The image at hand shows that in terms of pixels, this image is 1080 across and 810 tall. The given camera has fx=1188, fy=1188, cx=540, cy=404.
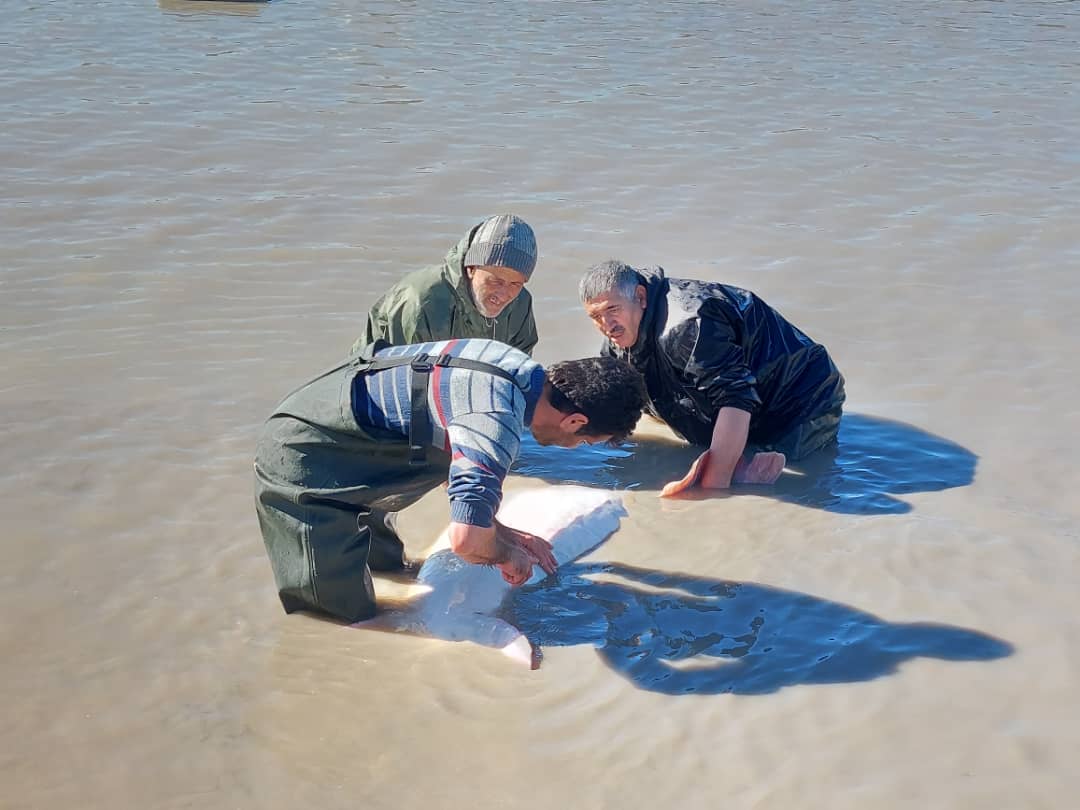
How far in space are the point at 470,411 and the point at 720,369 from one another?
1.57 meters

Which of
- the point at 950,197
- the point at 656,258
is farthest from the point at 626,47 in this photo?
the point at 656,258

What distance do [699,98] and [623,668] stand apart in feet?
26.2

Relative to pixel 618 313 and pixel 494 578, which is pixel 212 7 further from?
pixel 494 578

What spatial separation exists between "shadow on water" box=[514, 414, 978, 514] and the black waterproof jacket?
0.20 meters

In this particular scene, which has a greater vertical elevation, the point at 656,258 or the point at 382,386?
the point at 382,386

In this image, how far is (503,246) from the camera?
14.1 feet

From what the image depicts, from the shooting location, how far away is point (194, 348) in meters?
5.90

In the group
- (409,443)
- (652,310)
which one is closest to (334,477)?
(409,443)

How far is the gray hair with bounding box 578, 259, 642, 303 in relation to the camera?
4375 mm

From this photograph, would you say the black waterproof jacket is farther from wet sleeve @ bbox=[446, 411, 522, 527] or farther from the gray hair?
wet sleeve @ bbox=[446, 411, 522, 527]

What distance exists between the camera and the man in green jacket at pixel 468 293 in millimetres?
4336

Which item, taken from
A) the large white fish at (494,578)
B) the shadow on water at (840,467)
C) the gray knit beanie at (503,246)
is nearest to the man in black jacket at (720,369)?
the shadow on water at (840,467)

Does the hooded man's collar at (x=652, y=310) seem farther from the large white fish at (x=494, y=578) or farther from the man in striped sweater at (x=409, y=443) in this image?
the man in striped sweater at (x=409, y=443)

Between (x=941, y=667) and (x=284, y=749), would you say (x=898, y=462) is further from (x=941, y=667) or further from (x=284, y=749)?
(x=284, y=749)
